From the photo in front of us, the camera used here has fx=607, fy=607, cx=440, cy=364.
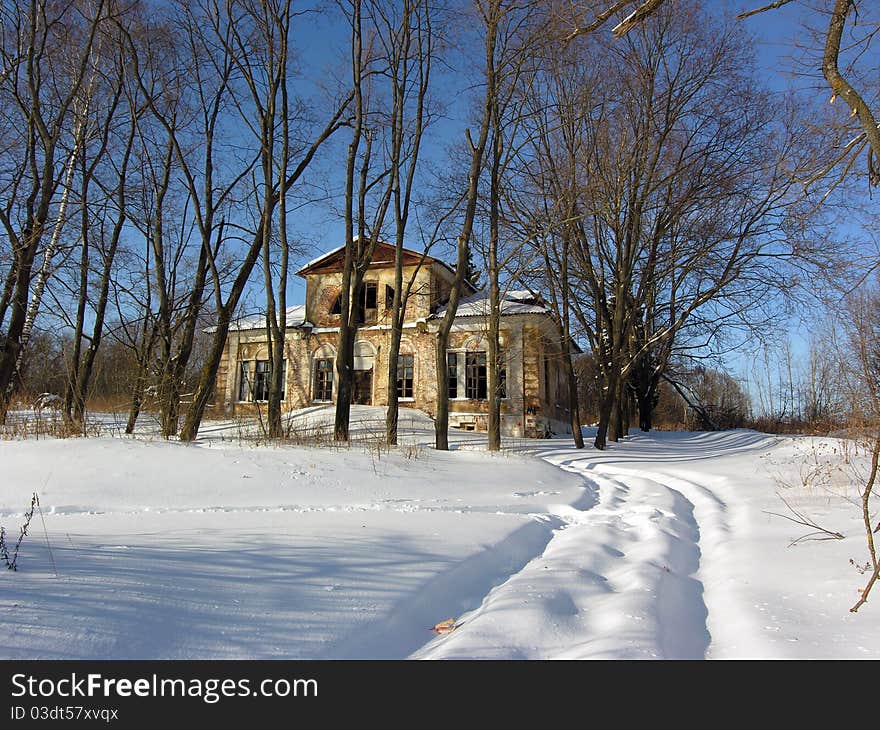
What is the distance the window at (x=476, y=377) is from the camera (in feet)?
82.4

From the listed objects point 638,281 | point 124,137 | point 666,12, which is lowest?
point 638,281

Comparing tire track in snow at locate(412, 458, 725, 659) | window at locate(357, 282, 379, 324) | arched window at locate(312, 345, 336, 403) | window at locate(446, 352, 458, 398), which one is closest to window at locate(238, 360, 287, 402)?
arched window at locate(312, 345, 336, 403)

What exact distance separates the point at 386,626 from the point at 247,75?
1575 centimetres

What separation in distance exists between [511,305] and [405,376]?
5.46 meters

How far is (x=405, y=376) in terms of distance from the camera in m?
26.2

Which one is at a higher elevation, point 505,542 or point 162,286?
point 162,286

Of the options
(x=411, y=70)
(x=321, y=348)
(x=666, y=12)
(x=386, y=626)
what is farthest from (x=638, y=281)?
(x=386, y=626)

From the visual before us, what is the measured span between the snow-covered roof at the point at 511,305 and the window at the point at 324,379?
5.50 metres

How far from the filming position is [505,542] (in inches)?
194

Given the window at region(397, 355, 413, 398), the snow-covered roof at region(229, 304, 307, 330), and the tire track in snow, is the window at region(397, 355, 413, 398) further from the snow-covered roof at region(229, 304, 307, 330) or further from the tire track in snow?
the tire track in snow

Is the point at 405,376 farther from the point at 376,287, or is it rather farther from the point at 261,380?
the point at 261,380

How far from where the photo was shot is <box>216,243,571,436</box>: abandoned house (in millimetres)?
24688

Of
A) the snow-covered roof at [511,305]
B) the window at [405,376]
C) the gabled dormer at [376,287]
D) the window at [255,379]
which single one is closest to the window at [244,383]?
the window at [255,379]

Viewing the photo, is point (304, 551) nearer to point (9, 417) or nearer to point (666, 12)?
point (9, 417)
